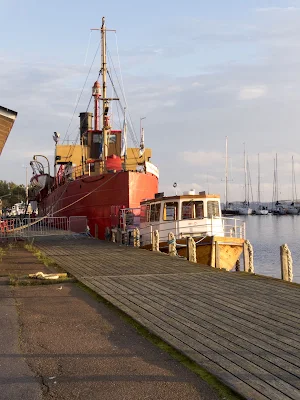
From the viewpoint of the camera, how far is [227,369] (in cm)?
569

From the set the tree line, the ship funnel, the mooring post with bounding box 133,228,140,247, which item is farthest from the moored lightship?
the tree line

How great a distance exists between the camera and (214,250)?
73.2 feet

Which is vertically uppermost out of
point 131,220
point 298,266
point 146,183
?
point 146,183

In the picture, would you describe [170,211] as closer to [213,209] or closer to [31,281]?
[213,209]

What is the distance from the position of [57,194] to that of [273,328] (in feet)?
123

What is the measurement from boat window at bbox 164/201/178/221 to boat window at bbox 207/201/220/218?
1.46 m

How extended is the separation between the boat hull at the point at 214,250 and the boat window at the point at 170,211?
163 centimetres

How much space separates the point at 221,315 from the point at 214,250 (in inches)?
548

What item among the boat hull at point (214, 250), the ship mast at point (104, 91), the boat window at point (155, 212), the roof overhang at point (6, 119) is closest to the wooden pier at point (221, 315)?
the roof overhang at point (6, 119)

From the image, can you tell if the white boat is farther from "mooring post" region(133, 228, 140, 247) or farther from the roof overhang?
the roof overhang

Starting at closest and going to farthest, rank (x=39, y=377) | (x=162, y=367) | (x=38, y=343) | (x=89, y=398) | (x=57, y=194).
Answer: (x=89, y=398) < (x=39, y=377) < (x=162, y=367) < (x=38, y=343) < (x=57, y=194)

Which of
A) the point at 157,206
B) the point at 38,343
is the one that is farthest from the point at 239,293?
the point at 157,206

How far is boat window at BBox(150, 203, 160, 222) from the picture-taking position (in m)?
25.3

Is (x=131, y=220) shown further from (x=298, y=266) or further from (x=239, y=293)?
(x=239, y=293)
